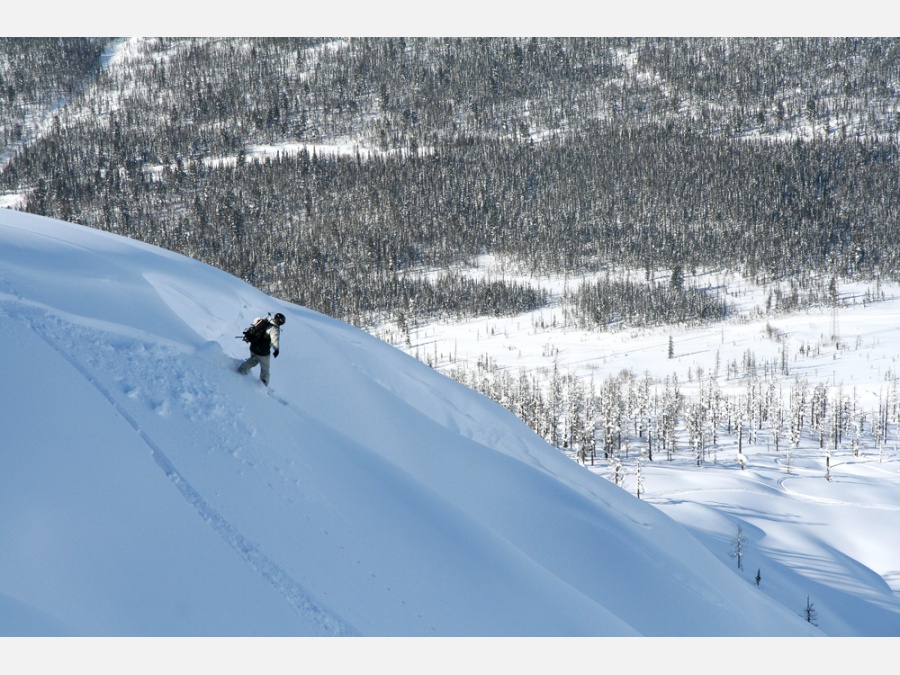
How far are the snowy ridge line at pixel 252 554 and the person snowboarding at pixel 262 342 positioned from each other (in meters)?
3.65

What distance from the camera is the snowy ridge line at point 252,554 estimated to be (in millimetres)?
9250

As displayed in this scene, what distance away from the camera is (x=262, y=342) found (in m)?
14.2

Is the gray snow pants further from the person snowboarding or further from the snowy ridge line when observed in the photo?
the snowy ridge line

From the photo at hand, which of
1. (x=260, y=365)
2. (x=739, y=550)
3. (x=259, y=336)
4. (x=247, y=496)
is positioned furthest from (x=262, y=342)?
(x=739, y=550)

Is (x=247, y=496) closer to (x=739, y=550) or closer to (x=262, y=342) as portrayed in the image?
(x=262, y=342)

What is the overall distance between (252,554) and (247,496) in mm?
1347

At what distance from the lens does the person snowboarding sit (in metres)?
14.0

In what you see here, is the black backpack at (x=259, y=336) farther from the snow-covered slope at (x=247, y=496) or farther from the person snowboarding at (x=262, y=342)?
the snow-covered slope at (x=247, y=496)

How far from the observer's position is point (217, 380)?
43.8 feet

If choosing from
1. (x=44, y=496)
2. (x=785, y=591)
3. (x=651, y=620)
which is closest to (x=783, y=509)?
(x=785, y=591)

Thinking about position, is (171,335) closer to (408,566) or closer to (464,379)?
(408,566)

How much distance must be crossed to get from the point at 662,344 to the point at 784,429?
6607 centimetres

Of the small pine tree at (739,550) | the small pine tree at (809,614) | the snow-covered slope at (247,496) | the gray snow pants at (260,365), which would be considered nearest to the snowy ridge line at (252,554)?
the snow-covered slope at (247,496)

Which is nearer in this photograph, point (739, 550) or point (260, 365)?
point (260, 365)
